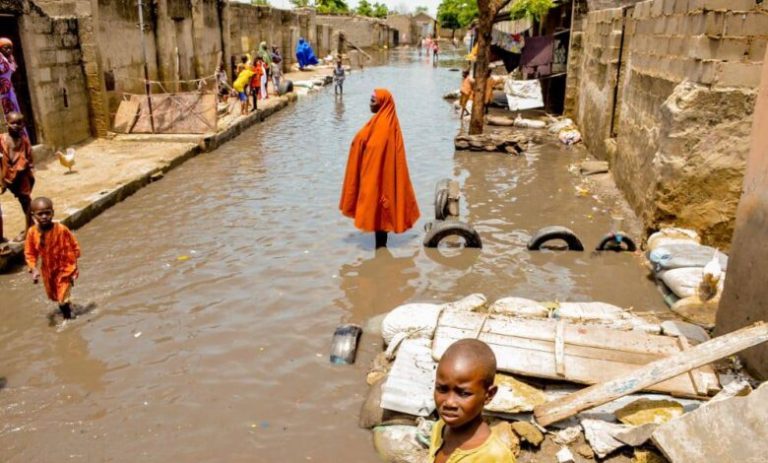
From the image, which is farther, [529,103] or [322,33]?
[322,33]

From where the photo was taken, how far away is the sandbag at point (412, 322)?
4.68 metres

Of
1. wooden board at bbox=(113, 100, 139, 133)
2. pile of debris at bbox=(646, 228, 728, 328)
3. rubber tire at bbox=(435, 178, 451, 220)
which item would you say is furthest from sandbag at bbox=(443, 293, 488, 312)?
wooden board at bbox=(113, 100, 139, 133)

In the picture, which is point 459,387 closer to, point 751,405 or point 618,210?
point 751,405

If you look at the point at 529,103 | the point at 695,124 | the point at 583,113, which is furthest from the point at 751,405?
the point at 529,103

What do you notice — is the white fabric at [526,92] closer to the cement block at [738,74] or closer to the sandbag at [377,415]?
the cement block at [738,74]

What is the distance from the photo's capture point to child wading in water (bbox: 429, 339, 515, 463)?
6.74 feet

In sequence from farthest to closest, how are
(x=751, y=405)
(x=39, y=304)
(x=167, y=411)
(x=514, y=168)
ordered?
(x=514, y=168), (x=39, y=304), (x=167, y=411), (x=751, y=405)

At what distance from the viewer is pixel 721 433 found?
3006 mm

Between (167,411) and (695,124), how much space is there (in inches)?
220

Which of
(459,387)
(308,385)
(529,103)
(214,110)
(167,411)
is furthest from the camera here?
(529,103)

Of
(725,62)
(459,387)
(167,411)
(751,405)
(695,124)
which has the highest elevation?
(725,62)

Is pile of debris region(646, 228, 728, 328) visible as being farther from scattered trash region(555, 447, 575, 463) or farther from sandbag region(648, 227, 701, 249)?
scattered trash region(555, 447, 575, 463)

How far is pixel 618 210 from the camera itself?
8656mm

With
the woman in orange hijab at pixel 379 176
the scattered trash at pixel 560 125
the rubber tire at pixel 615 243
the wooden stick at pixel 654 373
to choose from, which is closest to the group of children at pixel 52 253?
the woman in orange hijab at pixel 379 176
